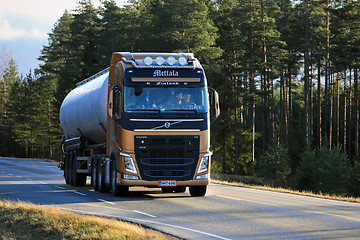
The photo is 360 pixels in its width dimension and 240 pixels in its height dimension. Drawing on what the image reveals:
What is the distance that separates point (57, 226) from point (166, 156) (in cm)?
499

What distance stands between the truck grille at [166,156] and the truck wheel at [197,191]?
1.70 metres

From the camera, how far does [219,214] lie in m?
14.6

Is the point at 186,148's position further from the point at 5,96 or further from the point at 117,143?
the point at 5,96

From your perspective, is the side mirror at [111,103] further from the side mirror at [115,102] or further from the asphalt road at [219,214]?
the asphalt road at [219,214]

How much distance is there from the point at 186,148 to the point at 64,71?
2378 inches

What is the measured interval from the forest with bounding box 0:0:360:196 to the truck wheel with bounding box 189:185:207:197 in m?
27.1

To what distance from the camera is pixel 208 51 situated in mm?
57594

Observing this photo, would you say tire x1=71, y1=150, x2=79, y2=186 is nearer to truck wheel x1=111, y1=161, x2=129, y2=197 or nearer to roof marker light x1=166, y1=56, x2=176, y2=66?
truck wheel x1=111, y1=161, x2=129, y2=197

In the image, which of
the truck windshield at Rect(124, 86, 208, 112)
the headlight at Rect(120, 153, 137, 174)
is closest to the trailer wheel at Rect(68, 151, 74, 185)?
the headlight at Rect(120, 153, 137, 174)

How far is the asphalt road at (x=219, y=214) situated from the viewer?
11.6 m

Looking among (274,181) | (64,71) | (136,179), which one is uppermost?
(64,71)

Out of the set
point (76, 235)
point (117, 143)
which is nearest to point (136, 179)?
point (117, 143)

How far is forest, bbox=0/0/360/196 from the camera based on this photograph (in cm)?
5066

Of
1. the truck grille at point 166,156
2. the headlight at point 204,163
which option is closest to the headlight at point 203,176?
the headlight at point 204,163
